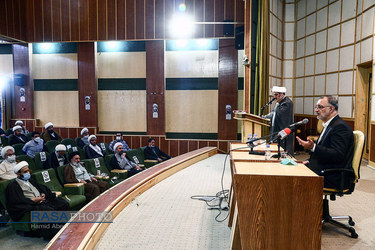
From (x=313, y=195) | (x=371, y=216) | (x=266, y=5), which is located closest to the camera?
(x=313, y=195)

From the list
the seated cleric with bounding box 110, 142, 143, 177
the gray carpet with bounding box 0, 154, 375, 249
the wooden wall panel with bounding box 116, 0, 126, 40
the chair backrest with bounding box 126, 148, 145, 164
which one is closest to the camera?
the gray carpet with bounding box 0, 154, 375, 249

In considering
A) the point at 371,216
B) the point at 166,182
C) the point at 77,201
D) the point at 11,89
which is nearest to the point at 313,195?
the point at 371,216

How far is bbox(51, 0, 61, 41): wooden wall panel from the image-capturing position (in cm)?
788

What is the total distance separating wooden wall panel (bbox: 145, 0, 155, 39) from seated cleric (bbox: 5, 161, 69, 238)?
513 cm

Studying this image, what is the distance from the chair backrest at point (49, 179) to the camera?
369 cm

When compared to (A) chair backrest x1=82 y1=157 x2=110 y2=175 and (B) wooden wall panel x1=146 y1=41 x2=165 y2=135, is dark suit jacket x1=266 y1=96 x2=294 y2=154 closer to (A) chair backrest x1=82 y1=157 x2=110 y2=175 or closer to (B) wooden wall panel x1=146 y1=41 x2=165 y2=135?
(A) chair backrest x1=82 y1=157 x2=110 y2=175

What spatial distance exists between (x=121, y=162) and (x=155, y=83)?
3.30 meters

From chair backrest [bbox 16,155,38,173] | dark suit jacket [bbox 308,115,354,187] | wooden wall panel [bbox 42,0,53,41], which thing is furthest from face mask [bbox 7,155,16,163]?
wooden wall panel [bbox 42,0,53,41]

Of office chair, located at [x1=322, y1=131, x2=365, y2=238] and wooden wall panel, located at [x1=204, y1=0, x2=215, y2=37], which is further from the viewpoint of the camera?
wooden wall panel, located at [x1=204, y1=0, x2=215, y2=37]

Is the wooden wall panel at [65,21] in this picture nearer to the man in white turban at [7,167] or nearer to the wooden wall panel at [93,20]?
the wooden wall panel at [93,20]

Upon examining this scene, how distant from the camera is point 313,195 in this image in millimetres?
1599

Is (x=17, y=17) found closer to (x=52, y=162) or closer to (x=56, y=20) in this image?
(x=56, y=20)

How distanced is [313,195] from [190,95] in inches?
256

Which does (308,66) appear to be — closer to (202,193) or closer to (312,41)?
(312,41)
